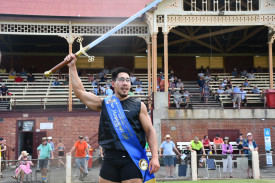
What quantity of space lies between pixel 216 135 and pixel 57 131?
323 inches

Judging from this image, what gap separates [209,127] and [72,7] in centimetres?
1102

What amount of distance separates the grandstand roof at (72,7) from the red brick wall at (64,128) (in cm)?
596

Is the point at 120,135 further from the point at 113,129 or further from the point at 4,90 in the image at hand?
the point at 4,90

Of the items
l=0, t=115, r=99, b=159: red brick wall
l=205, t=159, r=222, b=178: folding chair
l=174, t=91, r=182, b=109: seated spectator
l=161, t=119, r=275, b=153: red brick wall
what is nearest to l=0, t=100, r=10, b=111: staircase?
l=0, t=115, r=99, b=159: red brick wall

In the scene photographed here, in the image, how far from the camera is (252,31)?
79.6ft

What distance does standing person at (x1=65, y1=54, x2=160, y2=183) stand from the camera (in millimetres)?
4262

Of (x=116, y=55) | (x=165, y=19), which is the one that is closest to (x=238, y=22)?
(x=165, y=19)

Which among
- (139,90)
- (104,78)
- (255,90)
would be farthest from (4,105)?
(255,90)

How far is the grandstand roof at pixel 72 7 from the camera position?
22078 millimetres

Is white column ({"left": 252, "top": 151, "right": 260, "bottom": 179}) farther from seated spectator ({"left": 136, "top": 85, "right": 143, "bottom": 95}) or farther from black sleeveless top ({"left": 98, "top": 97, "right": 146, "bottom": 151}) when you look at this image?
black sleeveless top ({"left": 98, "top": 97, "right": 146, "bottom": 151})

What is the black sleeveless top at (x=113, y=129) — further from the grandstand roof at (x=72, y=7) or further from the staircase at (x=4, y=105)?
the grandstand roof at (x=72, y=7)

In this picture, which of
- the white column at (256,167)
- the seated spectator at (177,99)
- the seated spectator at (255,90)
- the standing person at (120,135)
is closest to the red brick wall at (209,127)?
the seated spectator at (177,99)

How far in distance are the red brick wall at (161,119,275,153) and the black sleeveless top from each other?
14.9m

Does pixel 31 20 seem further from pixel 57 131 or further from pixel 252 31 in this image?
pixel 252 31
